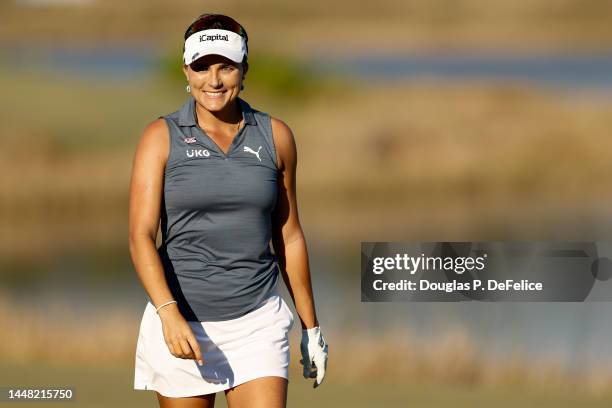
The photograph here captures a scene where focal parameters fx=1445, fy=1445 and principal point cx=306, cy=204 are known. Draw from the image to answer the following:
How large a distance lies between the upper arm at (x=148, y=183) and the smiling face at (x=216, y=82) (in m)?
0.23

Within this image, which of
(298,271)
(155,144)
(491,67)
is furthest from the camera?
(491,67)

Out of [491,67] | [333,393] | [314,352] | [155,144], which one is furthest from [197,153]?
[491,67]

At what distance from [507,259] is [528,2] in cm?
4972

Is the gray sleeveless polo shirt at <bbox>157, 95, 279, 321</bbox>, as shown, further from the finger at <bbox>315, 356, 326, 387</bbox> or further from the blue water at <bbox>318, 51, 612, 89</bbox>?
the blue water at <bbox>318, 51, 612, 89</bbox>

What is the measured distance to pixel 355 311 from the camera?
664 inches

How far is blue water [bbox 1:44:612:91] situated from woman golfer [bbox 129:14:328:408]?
45.2m

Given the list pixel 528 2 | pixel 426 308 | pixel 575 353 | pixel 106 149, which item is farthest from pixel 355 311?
pixel 528 2

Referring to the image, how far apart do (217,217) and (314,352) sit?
2.63ft

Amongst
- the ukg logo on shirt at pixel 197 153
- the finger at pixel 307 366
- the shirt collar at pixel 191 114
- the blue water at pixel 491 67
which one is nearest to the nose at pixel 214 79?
the shirt collar at pixel 191 114

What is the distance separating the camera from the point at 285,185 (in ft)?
18.2

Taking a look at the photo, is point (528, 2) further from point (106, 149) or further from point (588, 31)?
point (106, 149)

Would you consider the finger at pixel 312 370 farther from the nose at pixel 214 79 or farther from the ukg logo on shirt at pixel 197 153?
the nose at pixel 214 79

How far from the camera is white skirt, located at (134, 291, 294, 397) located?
5.46 m

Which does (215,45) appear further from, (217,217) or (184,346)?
(184,346)
